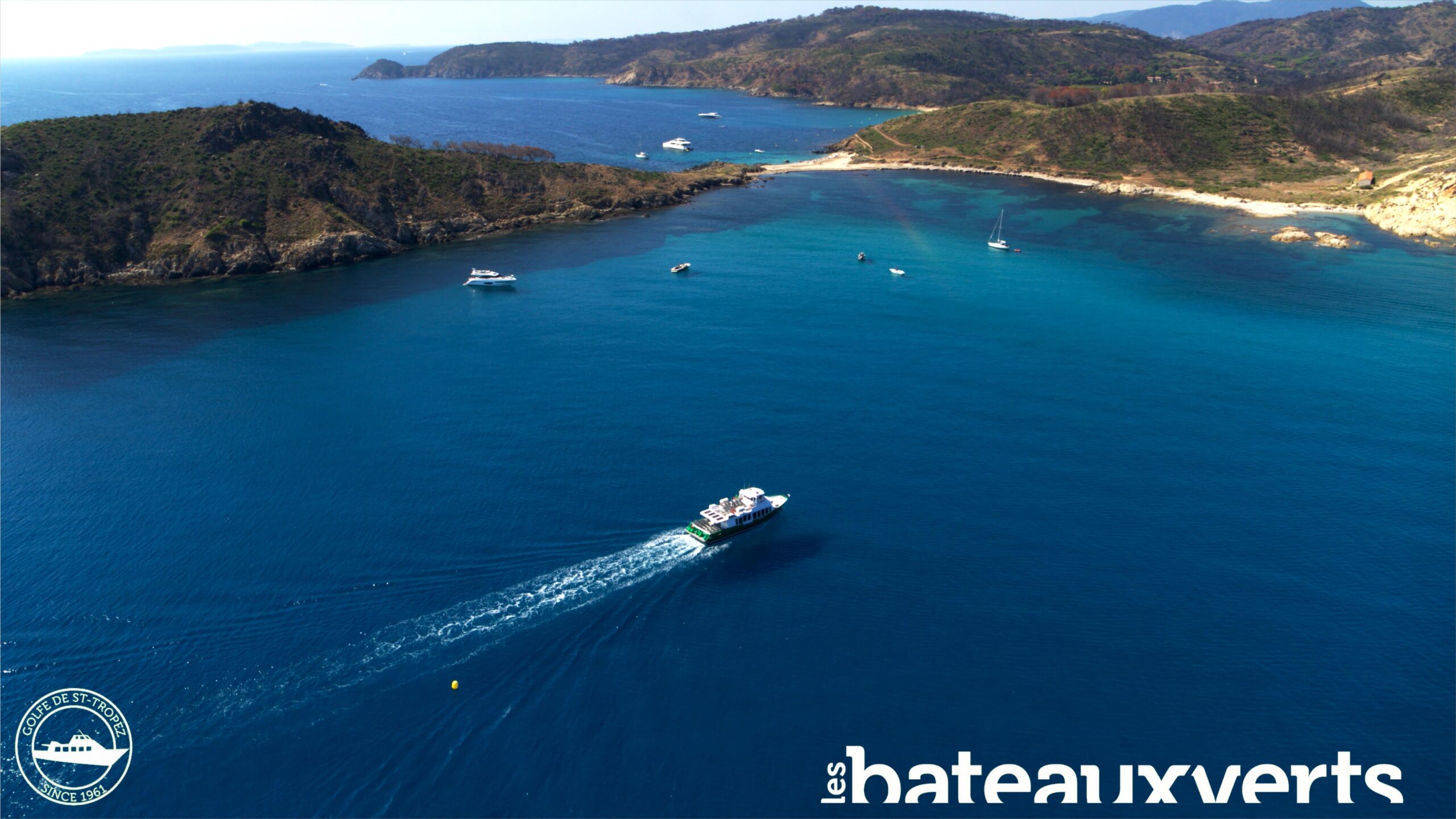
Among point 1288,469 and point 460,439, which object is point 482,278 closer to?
point 460,439

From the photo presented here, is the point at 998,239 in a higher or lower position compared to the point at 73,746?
higher

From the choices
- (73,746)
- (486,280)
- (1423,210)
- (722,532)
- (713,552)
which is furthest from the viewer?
(1423,210)

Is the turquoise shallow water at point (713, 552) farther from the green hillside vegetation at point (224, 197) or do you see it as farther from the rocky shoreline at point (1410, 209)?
the rocky shoreline at point (1410, 209)

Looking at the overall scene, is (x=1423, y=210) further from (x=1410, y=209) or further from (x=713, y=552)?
(x=713, y=552)

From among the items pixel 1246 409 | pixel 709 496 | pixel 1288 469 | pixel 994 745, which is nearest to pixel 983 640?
pixel 994 745

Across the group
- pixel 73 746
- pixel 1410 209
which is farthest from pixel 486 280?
pixel 1410 209

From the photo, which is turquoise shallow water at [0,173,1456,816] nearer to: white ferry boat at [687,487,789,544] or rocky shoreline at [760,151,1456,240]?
white ferry boat at [687,487,789,544]
